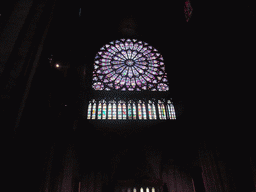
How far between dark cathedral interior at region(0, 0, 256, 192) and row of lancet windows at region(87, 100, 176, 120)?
1.45 ft

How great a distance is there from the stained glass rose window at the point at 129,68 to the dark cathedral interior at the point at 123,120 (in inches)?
21.7

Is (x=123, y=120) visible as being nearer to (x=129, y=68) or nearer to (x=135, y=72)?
(x=135, y=72)

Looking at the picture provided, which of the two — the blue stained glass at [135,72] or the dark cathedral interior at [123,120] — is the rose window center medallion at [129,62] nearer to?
the blue stained glass at [135,72]

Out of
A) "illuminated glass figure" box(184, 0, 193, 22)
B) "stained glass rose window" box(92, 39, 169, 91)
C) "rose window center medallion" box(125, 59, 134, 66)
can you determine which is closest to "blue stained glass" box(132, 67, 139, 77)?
"stained glass rose window" box(92, 39, 169, 91)

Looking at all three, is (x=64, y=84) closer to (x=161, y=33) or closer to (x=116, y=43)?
(x=116, y=43)

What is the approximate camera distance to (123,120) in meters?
9.77

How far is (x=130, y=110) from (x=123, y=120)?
0.88 m

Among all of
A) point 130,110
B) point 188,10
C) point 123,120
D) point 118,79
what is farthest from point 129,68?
point 188,10

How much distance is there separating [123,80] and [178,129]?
4.56 m

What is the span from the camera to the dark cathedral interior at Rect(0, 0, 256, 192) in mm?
3486

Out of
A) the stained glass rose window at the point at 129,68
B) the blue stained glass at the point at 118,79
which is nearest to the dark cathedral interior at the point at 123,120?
the stained glass rose window at the point at 129,68

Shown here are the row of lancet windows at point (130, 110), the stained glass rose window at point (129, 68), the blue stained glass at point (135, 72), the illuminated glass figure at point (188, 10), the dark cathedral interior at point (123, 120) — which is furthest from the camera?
the blue stained glass at point (135, 72)

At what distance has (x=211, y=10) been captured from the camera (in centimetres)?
876

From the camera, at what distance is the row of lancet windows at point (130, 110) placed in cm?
1014
